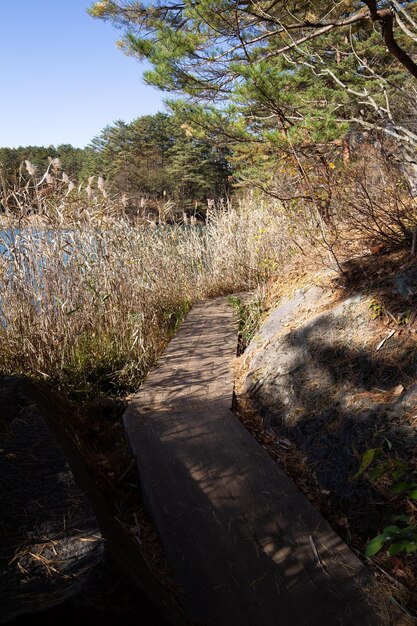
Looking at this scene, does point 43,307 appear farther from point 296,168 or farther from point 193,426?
point 296,168

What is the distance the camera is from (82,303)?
3.65 meters

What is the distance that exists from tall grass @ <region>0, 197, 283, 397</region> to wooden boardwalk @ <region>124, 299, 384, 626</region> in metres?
0.62

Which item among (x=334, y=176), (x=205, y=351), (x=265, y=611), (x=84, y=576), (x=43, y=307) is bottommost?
(x=265, y=611)

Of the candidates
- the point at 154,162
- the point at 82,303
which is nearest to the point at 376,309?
the point at 82,303

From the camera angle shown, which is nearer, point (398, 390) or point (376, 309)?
point (398, 390)

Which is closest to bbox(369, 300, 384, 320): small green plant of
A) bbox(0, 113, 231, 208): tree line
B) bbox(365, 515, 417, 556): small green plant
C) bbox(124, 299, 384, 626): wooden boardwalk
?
bbox(124, 299, 384, 626): wooden boardwalk

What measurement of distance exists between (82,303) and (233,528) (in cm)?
224

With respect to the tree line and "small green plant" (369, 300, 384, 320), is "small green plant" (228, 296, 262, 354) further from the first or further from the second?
the tree line

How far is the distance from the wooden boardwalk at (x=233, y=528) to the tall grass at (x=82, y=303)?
622mm

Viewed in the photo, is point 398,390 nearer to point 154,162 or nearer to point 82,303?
point 82,303

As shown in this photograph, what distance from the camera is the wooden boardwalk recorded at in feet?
5.32

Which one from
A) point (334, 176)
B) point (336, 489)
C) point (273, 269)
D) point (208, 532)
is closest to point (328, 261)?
point (334, 176)

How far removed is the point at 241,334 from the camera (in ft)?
15.4

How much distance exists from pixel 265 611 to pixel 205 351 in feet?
8.69
